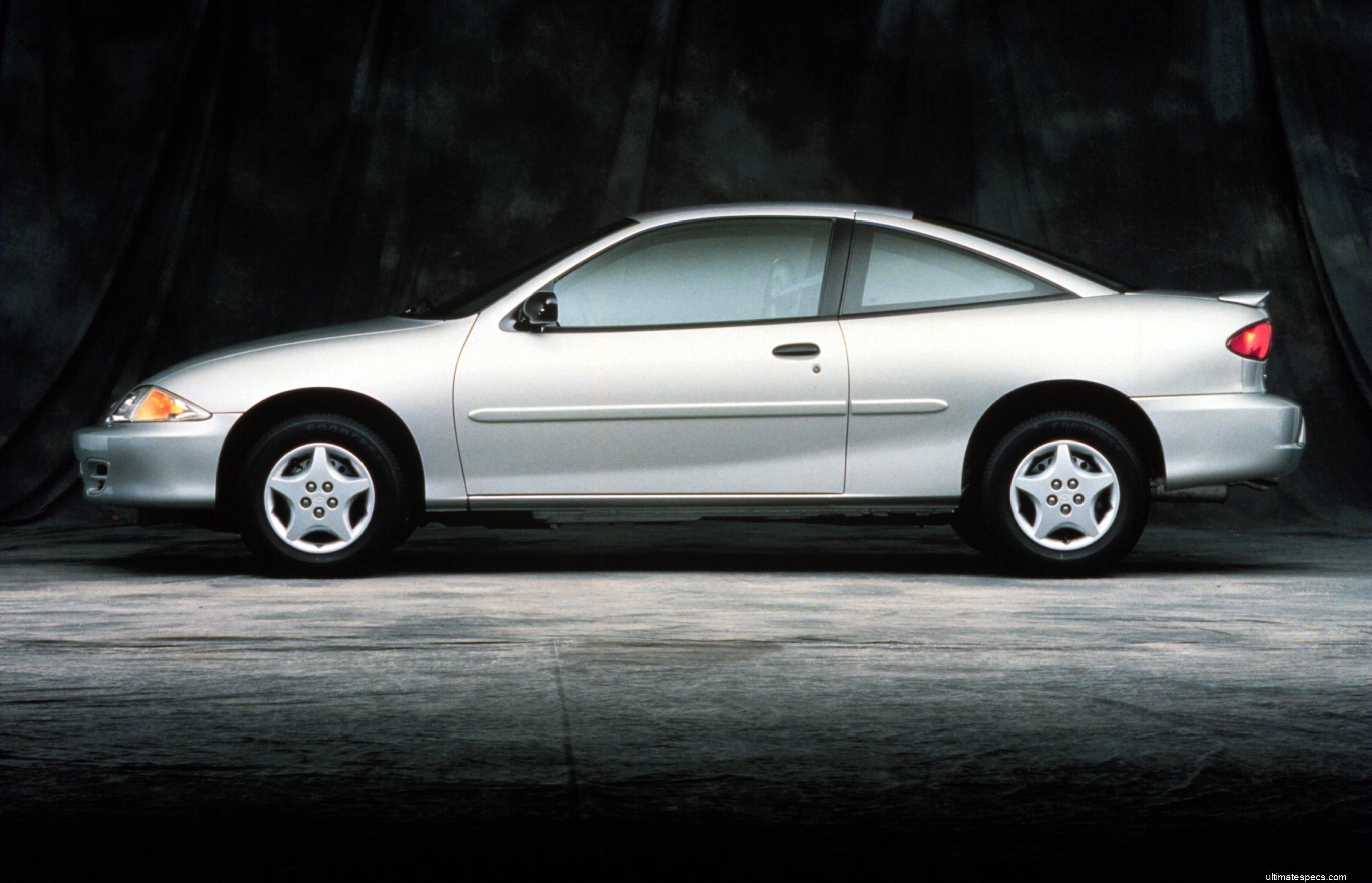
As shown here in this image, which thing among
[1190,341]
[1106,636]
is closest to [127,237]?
[1190,341]

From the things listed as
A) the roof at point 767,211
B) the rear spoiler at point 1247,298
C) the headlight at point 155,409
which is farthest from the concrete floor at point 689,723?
the roof at point 767,211

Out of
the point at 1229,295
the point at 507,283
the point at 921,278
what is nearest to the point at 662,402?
the point at 507,283

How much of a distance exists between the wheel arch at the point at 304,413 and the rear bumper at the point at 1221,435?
113 inches

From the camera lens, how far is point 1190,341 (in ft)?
22.8

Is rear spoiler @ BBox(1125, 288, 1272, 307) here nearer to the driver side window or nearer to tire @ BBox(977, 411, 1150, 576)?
tire @ BBox(977, 411, 1150, 576)

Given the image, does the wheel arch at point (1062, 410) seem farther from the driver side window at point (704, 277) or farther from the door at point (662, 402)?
the driver side window at point (704, 277)

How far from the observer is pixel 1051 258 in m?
7.27

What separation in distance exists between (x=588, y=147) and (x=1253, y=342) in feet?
15.1

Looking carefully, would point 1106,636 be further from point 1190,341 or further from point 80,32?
point 80,32

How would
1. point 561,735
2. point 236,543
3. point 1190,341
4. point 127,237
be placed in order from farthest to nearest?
point 127,237 → point 236,543 → point 1190,341 → point 561,735

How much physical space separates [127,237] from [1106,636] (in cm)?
679

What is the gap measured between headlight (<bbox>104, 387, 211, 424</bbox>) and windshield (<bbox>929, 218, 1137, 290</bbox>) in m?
3.08

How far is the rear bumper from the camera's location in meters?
6.94

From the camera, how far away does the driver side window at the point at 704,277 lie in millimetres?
7086
